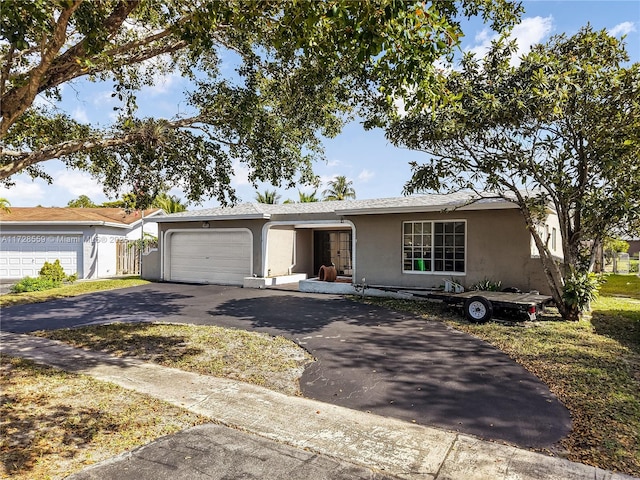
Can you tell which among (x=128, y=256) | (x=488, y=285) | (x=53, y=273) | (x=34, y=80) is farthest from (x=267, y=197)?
(x=34, y=80)

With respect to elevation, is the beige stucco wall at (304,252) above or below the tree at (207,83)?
below

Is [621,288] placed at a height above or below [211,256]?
below

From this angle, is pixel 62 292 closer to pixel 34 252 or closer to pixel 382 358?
pixel 34 252

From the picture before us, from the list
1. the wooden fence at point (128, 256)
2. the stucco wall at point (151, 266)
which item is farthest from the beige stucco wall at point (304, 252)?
the wooden fence at point (128, 256)

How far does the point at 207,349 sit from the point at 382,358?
3191 mm

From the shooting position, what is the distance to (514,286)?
11812mm

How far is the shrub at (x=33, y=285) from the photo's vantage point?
15203 mm

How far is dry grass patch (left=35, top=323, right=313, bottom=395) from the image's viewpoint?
19.5 ft

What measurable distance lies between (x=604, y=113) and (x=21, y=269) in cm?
2474

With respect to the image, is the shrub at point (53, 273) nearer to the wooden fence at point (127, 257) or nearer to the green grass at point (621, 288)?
the wooden fence at point (127, 257)

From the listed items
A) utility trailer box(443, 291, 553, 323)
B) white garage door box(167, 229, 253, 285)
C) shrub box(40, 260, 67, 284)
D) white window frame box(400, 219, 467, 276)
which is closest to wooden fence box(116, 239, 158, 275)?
white garage door box(167, 229, 253, 285)

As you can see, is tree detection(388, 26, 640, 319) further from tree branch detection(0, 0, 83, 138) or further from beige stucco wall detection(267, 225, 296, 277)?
beige stucco wall detection(267, 225, 296, 277)

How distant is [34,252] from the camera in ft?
65.9

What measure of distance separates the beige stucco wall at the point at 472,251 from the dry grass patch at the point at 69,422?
33.2ft
